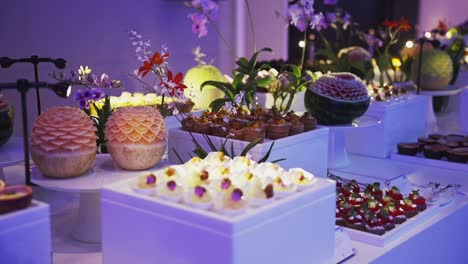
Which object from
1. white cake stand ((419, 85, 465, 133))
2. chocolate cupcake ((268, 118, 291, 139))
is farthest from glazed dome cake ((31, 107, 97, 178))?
white cake stand ((419, 85, 465, 133))

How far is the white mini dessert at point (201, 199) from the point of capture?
4.24 ft

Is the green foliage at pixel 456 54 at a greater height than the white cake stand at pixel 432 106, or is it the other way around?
the green foliage at pixel 456 54

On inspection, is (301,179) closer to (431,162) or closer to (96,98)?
(96,98)

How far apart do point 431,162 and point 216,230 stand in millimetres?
1701

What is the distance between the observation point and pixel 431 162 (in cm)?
270

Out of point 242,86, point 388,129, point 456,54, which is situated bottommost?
point 388,129

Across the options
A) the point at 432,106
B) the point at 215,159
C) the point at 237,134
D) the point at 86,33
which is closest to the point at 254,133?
the point at 237,134

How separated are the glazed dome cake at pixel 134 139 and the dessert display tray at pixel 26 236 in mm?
481

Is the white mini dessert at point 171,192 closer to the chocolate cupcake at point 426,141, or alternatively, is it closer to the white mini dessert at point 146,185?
the white mini dessert at point 146,185

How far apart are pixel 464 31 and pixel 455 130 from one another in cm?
135

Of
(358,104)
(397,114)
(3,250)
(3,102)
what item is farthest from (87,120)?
(397,114)

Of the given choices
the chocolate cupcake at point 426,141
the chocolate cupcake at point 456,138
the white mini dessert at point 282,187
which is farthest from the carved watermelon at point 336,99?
the white mini dessert at point 282,187

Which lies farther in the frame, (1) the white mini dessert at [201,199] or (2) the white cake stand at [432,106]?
(2) the white cake stand at [432,106]

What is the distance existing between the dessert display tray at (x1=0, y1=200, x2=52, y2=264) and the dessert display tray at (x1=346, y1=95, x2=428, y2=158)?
6.22 feet
